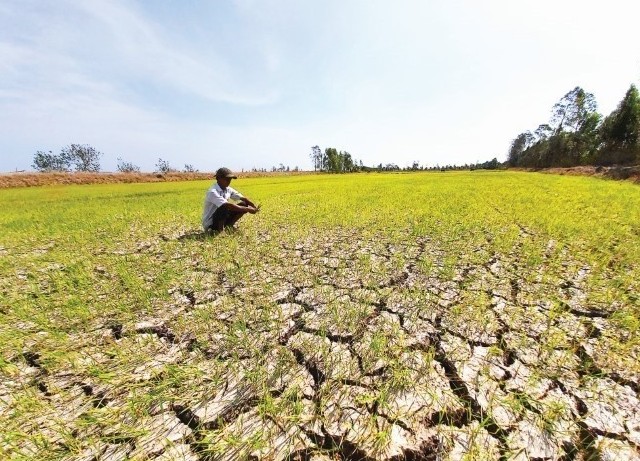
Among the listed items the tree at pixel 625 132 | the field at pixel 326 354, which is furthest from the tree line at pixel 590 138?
the field at pixel 326 354

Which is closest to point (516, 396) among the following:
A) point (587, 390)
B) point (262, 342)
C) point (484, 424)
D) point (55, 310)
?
point (484, 424)

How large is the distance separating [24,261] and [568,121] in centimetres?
5846

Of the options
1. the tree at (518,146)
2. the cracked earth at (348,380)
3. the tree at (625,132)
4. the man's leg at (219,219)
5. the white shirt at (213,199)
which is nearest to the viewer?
the cracked earth at (348,380)

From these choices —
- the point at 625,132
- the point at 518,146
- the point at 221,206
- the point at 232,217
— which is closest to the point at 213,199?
the point at 221,206

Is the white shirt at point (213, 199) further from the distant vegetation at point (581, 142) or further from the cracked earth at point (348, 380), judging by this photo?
the distant vegetation at point (581, 142)

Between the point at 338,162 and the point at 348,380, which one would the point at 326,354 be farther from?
the point at 338,162

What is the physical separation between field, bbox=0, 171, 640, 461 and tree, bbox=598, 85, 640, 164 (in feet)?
129

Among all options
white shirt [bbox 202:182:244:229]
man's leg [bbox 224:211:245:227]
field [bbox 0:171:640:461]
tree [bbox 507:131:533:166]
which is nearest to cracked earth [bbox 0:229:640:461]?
field [bbox 0:171:640:461]

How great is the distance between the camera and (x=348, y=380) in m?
1.74

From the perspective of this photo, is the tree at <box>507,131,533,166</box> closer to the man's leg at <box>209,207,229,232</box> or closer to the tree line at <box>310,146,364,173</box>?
the tree line at <box>310,146,364,173</box>

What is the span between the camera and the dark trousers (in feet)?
16.3

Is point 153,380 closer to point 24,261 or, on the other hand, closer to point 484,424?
point 484,424

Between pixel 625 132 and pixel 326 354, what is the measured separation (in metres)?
46.0

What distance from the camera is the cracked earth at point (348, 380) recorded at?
4.48ft
